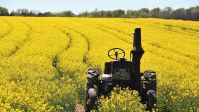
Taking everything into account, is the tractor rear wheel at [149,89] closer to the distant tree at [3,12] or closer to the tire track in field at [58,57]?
the tire track in field at [58,57]

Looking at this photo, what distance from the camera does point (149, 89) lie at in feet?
40.8

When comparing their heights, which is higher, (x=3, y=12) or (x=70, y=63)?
(x=70, y=63)

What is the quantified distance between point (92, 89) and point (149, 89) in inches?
53.1

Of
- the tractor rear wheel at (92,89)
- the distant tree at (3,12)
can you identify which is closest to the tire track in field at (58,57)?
the tractor rear wheel at (92,89)

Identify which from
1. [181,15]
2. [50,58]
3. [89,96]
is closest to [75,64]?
[50,58]

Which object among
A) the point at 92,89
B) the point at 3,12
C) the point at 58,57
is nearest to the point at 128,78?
the point at 92,89

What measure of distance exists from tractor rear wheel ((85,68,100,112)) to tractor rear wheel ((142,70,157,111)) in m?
1.17

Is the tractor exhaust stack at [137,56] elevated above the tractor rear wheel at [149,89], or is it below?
above

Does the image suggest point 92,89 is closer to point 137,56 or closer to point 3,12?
point 137,56

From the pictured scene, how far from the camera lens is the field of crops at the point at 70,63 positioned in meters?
12.7

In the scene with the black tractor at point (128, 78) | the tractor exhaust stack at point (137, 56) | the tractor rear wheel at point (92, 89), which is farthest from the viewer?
the tractor exhaust stack at point (137, 56)

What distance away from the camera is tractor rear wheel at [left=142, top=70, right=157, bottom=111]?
1191cm

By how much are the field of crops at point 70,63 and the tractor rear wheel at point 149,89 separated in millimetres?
862

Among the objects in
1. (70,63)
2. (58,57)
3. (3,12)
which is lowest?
(3,12)
